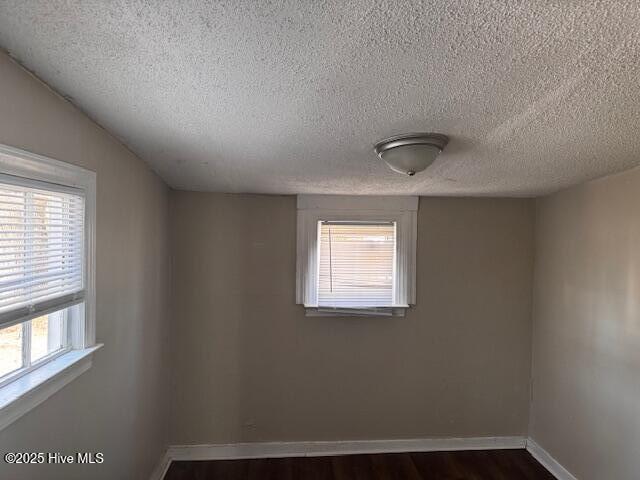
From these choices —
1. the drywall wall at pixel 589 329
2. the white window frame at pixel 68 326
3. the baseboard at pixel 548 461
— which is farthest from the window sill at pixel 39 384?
the baseboard at pixel 548 461

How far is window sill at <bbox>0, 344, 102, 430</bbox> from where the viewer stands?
1.03 m

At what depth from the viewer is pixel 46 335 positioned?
4.51 feet

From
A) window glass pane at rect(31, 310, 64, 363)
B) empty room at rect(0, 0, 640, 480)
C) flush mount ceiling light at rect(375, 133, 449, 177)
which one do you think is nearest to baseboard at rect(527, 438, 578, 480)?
empty room at rect(0, 0, 640, 480)

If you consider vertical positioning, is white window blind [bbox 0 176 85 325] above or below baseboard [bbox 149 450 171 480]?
above

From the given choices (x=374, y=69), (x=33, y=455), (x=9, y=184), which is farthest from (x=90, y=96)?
(x=33, y=455)

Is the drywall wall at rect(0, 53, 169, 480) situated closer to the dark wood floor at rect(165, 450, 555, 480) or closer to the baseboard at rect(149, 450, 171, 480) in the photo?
the baseboard at rect(149, 450, 171, 480)

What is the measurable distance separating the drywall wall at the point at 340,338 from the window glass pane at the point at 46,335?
4.48 feet

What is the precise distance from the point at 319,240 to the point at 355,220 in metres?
0.31

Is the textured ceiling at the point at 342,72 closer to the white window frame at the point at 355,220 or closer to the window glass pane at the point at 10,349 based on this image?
the window glass pane at the point at 10,349

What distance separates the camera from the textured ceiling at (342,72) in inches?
31.3

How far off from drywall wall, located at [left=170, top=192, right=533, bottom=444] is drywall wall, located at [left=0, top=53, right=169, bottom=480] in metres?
0.26

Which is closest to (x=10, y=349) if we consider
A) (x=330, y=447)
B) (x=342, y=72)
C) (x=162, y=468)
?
(x=342, y=72)

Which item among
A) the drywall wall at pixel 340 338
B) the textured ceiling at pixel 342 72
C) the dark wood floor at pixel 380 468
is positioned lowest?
the dark wood floor at pixel 380 468

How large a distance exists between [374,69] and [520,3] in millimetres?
360
